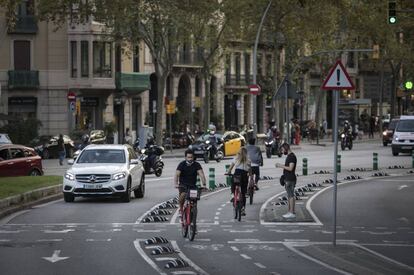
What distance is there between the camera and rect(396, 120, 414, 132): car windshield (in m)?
53.4

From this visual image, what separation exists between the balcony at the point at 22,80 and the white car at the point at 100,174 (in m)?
37.4

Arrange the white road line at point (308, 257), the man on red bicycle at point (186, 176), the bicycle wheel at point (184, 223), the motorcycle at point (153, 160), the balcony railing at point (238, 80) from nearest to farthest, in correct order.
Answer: the white road line at point (308, 257)
the bicycle wheel at point (184, 223)
the man on red bicycle at point (186, 176)
the motorcycle at point (153, 160)
the balcony railing at point (238, 80)

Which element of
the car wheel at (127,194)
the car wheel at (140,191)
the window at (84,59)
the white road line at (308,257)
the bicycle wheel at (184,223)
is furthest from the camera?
the window at (84,59)

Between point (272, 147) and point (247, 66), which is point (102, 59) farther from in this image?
point (247, 66)

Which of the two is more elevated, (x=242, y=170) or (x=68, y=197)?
(x=242, y=170)

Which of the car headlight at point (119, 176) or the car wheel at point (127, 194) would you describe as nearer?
the car headlight at point (119, 176)

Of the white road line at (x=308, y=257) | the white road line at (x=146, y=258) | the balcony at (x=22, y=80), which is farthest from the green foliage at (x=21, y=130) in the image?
the white road line at (x=308, y=257)

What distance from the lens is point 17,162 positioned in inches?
1368

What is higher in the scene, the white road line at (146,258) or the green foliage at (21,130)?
the green foliage at (21,130)

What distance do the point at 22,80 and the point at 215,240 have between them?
4769 centimetres

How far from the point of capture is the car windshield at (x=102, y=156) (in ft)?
93.9

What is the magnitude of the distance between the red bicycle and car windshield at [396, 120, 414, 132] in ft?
116

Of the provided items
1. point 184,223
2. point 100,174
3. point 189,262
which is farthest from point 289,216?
point 189,262

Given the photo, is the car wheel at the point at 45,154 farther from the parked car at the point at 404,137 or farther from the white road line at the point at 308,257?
the white road line at the point at 308,257
